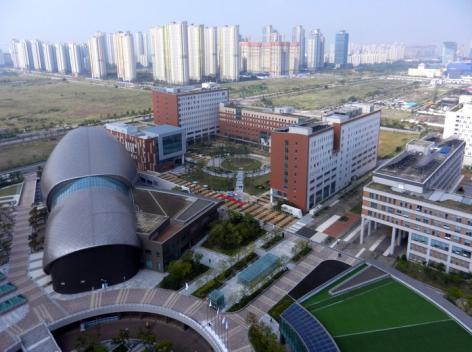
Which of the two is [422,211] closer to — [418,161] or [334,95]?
[418,161]

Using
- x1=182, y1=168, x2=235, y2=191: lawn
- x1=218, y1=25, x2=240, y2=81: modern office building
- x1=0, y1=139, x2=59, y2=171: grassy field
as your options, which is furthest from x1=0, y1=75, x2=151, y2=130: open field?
x1=182, y1=168, x2=235, y2=191: lawn

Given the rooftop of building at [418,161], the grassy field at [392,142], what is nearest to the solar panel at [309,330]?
the rooftop of building at [418,161]

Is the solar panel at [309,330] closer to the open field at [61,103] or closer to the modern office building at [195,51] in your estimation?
the open field at [61,103]

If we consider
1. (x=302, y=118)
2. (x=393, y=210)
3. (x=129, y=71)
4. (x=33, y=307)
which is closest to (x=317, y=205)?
(x=393, y=210)

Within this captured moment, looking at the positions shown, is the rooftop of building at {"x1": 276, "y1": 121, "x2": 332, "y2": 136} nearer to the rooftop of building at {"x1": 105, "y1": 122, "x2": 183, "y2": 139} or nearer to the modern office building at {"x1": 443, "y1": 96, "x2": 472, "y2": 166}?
the rooftop of building at {"x1": 105, "y1": 122, "x2": 183, "y2": 139}

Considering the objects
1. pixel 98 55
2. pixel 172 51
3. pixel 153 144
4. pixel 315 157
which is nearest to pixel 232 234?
pixel 315 157
